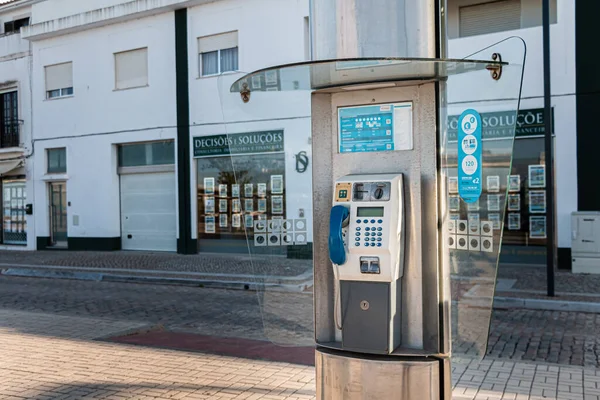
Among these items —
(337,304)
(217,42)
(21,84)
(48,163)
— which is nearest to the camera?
(337,304)

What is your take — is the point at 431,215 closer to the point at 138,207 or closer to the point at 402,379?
the point at 402,379

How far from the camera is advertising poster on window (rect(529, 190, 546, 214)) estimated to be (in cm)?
1400

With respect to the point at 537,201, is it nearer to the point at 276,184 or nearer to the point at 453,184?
the point at 276,184

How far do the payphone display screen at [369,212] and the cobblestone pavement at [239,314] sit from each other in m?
1.20

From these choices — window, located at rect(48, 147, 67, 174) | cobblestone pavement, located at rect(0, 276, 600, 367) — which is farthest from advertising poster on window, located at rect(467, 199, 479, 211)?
window, located at rect(48, 147, 67, 174)

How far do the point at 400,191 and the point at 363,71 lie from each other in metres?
0.72

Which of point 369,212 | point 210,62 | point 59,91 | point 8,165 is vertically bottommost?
point 369,212

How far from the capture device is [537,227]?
14047 mm

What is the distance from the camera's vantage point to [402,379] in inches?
140

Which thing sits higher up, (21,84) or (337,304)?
(21,84)

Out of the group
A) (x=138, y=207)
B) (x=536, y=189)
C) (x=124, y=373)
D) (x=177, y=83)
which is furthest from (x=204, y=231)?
(x=124, y=373)

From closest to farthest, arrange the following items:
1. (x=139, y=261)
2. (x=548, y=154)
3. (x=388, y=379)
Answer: (x=388, y=379)
(x=548, y=154)
(x=139, y=261)

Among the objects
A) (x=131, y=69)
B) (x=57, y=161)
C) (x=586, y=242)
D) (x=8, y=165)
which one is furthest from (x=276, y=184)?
(x=8, y=165)

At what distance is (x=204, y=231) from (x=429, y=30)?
15.4 meters
